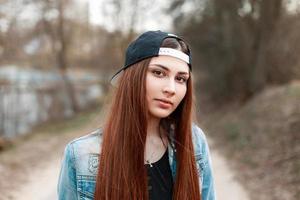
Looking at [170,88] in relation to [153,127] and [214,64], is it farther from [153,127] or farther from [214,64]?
[214,64]

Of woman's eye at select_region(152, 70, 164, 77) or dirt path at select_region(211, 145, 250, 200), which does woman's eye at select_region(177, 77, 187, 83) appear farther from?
dirt path at select_region(211, 145, 250, 200)

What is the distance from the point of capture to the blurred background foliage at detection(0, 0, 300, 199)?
33.5 feet

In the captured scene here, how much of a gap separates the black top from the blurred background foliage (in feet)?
18.0

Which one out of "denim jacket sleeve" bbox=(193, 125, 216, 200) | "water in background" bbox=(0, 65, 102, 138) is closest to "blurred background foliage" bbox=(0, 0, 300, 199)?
"water in background" bbox=(0, 65, 102, 138)

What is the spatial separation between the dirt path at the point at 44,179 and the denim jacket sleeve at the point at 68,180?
569 cm

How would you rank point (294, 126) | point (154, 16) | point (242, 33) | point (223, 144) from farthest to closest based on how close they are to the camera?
point (154, 16) → point (242, 33) → point (223, 144) → point (294, 126)

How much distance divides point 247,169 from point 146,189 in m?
7.78

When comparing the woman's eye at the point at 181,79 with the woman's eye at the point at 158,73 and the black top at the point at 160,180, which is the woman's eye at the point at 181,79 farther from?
the black top at the point at 160,180

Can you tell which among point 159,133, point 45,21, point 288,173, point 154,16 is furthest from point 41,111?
point 159,133

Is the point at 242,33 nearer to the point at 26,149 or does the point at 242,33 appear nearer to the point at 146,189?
the point at 26,149

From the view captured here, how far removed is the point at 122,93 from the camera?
1829 millimetres

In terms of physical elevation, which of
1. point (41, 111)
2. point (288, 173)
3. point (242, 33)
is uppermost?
point (242, 33)

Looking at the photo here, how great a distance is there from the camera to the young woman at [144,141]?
5.89 feet

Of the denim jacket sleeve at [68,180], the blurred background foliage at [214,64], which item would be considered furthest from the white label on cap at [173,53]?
the blurred background foliage at [214,64]
